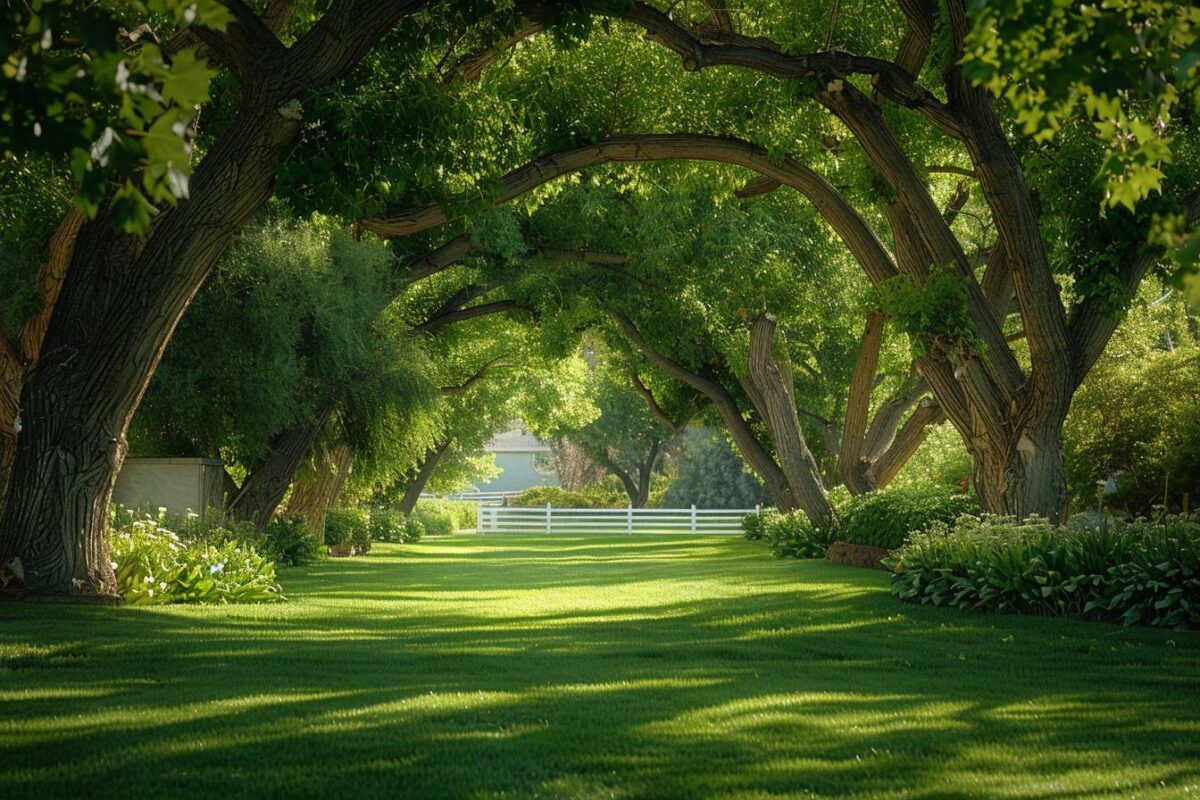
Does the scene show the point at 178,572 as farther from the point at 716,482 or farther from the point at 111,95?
the point at 716,482

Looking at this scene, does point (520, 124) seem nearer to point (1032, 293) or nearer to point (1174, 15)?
point (1032, 293)

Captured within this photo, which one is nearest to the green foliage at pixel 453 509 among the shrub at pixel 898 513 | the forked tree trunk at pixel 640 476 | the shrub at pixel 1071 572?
the forked tree trunk at pixel 640 476

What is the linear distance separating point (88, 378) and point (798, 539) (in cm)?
1552

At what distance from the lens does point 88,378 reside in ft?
39.0

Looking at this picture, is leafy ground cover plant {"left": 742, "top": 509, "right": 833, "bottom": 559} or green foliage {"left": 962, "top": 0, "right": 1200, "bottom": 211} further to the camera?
leafy ground cover plant {"left": 742, "top": 509, "right": 833, "bottom": 559}

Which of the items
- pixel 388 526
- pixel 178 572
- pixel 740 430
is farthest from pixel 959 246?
pixel 388 526

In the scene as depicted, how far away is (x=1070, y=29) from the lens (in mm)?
4340

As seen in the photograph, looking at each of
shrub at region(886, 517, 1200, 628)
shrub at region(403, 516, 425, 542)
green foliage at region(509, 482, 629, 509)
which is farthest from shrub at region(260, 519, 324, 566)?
green foliage at region(509, 482, 629, 509)

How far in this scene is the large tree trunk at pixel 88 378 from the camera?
1163 centimetres

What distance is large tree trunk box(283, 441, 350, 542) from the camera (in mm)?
25734

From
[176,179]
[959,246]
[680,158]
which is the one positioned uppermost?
[680,158]

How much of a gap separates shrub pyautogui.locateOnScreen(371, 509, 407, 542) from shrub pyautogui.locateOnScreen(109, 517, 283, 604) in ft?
66.9

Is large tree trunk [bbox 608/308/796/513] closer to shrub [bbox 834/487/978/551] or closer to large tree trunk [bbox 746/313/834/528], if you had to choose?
large tree trunk [bbox 746/313/834/528]

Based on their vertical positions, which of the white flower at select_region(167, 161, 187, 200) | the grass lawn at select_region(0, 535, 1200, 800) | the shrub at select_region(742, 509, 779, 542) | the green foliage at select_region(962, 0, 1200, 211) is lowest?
the grass lawn at select_region(0, 535, 1200, 800)
